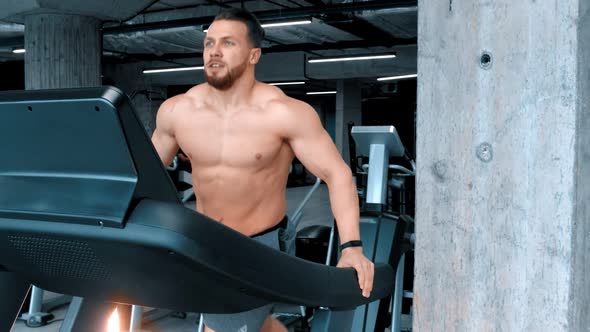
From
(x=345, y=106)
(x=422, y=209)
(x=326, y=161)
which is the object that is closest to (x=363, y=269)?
(x=422, y=209)

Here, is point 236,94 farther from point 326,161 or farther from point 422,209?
point 422,209

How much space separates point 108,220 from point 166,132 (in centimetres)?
116

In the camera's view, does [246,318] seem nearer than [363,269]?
No

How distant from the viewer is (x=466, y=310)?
1.17m

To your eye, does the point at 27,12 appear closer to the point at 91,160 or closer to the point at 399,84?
the point at 91,160

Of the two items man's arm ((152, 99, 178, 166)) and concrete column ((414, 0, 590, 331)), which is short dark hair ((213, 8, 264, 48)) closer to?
man's arm ((152, 99, 178, 166))

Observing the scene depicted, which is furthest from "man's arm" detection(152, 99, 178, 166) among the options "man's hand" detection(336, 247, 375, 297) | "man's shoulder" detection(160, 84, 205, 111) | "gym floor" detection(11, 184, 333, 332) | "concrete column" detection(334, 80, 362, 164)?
"concrete column" detection(334, 80, 362, 164)

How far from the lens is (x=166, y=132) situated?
1.87 meters

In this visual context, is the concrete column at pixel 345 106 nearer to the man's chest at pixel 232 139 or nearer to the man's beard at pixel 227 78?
the man's chest at pixel 232 139

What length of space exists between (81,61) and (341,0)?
13.4 ft

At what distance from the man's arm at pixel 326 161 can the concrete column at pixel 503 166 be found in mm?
340

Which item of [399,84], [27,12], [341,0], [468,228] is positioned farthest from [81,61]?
[399,84]

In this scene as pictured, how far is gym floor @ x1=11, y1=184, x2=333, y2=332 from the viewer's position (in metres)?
3.54

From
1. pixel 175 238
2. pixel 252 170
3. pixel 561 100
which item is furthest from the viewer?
pixel 252 170
